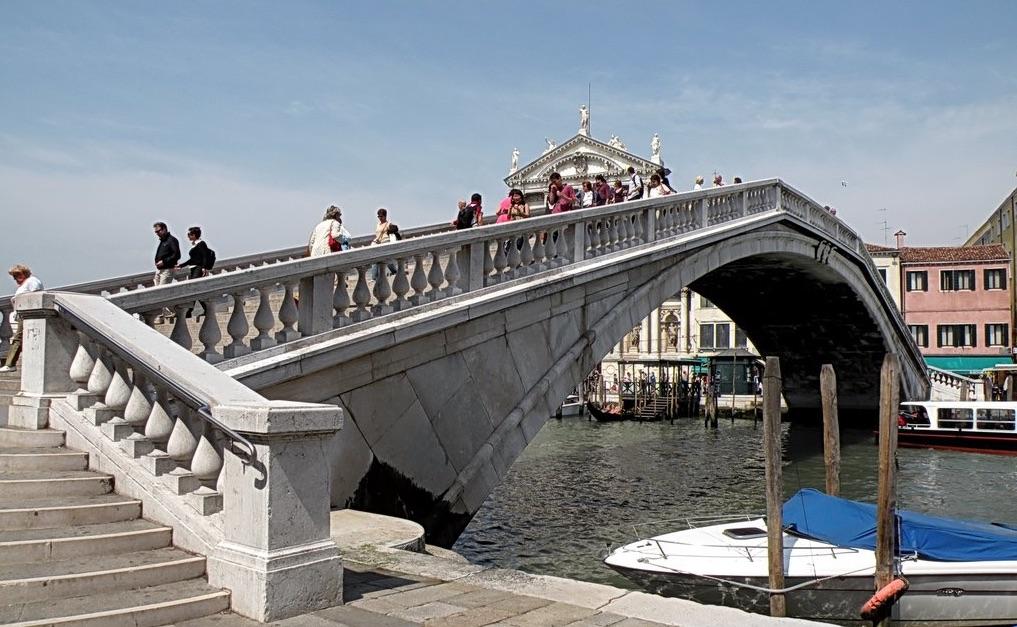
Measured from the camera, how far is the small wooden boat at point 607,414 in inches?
1362

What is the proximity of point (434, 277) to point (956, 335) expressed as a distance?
3790 centimetres

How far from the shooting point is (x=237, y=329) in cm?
573

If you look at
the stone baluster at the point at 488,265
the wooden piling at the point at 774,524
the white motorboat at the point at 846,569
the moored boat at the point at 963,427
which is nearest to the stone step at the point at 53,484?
the stone baluster at the point at 488,265

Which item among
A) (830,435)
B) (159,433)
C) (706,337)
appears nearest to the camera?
(159,433)

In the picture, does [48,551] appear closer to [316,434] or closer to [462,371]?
[316,434]

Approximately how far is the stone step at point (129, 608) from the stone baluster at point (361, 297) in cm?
296

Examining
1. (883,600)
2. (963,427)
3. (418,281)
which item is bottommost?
(883,600)

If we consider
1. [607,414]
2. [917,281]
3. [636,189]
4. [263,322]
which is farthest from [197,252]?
[917,281]

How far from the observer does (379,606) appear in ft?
12.7

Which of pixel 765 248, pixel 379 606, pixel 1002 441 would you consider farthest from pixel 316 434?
pixel 1002 441

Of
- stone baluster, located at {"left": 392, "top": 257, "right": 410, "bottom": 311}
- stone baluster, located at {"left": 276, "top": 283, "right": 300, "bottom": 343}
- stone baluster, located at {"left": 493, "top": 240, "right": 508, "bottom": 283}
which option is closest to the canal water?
stone baluster, located at {"left": 493, "top": 240, "right": 508, "bottom": 283}

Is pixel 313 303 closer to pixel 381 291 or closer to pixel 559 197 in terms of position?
pixel 381 291

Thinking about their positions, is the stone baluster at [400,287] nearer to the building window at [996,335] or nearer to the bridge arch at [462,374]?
the bridge arch at [462,374]

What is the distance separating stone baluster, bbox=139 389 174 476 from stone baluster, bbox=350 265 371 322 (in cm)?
223
